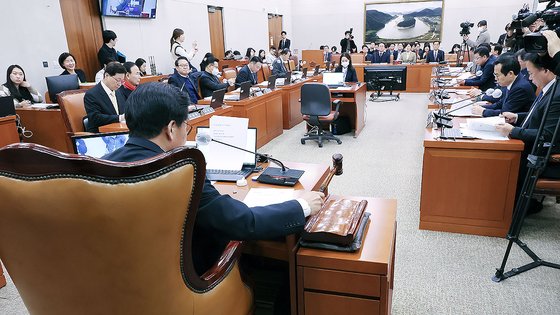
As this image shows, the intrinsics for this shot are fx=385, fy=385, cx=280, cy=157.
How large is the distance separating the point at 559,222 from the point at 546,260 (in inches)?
26.5

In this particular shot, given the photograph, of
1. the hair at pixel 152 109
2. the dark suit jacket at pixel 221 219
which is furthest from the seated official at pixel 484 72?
the hair at pixel 152 109

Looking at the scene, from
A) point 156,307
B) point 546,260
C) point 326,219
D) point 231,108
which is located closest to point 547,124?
point 546,260

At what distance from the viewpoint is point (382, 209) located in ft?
5.76

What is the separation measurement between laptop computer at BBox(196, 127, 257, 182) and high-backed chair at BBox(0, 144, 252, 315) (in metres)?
1.00

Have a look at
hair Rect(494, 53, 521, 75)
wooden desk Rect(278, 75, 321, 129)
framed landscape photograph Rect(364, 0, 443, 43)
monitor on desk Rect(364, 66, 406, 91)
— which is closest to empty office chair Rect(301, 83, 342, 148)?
wooden desk Rect(278, 75, 321, 129)

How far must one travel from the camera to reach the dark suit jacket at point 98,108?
3312 mm

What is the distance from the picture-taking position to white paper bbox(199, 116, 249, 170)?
2.00 m

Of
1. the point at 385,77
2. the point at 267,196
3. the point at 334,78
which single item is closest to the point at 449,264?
the point at 267,196

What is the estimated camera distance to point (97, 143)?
1.95 metres

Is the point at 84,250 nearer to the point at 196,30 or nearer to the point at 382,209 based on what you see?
the point at 382,209

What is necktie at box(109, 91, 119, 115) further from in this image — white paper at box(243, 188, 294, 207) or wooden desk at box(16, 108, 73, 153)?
white paper at box(243, 188, 294, 207)

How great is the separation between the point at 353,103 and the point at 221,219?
480 cm

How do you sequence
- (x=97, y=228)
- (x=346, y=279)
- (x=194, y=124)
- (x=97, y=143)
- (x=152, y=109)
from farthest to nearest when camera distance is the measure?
1. (x=194, y=124)
2. (x=97, y=143)
3. (x=346, y=279)
4. (x=152, y=109)
5. (x=97, y=228)

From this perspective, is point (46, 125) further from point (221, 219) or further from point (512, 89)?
point (512, 89)
